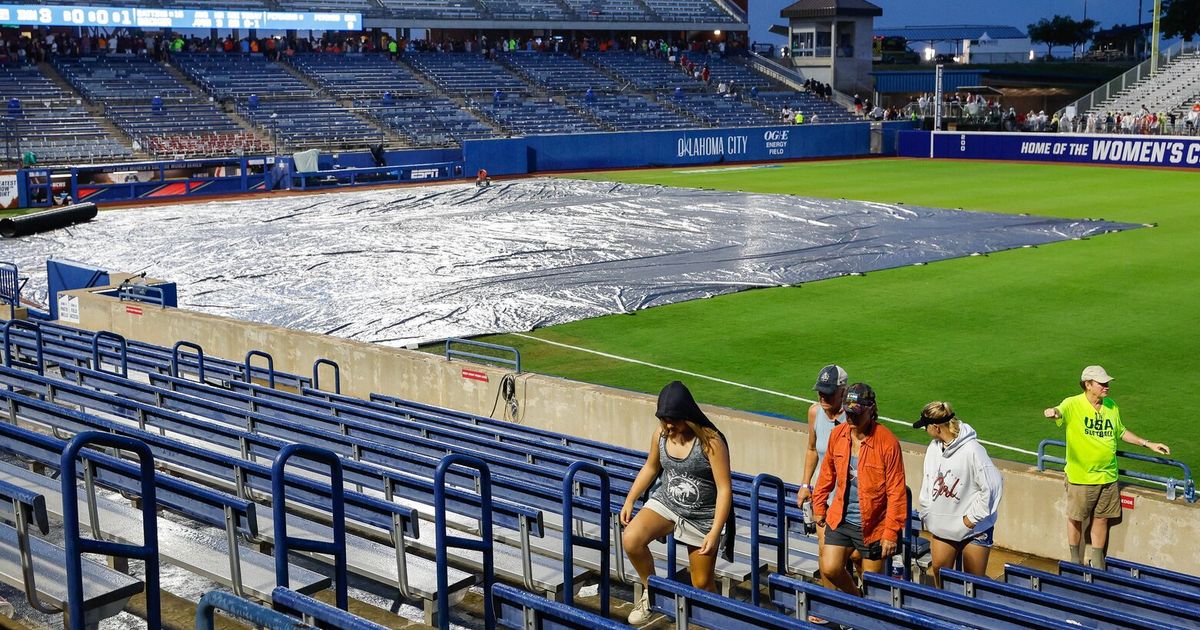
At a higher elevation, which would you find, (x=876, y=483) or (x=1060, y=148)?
(x=1060, y=148)

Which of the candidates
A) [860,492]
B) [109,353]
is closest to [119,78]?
[109,353]

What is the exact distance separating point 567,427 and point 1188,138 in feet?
139

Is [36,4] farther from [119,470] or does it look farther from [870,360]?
[119,470]

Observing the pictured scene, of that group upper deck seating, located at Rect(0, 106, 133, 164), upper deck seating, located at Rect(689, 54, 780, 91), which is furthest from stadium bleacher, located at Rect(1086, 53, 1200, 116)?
upper deck seating, located at Rect(0, 106, 133, 164)

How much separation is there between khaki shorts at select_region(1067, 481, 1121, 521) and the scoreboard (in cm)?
5392

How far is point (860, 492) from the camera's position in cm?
717

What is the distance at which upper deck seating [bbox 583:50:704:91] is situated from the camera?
229 feet

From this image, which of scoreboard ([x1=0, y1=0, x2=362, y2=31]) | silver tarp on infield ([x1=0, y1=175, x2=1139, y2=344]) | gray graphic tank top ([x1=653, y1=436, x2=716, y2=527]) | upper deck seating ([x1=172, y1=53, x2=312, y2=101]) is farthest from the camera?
upper deck seating ([x1=172, y1=53, x2=312, y2=101])

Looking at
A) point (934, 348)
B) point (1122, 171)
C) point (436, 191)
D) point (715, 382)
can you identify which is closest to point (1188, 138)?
point (1122, 171)

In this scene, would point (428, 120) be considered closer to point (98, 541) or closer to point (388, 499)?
point (388, 499)

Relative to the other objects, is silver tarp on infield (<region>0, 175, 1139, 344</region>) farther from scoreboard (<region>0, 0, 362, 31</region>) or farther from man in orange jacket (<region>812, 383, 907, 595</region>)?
scoreboard (<region>0, 0, 362, 31</region>)

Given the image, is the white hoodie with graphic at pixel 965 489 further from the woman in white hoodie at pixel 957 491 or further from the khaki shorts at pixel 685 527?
the khaki shorts at pixel 685 527

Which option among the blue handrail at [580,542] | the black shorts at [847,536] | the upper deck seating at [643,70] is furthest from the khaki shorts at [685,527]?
the upper deck seating at [643,70]

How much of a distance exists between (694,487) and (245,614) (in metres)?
3.49
